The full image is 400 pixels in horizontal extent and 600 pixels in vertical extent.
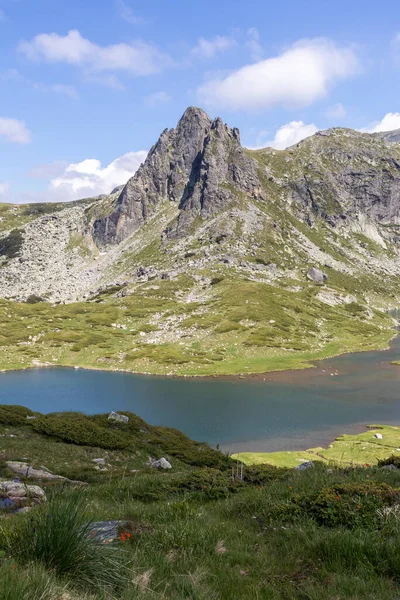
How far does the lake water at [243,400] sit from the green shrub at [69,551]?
51.8 m

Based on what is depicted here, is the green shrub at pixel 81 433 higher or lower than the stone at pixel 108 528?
lower

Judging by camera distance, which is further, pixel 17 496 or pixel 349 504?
pixel 17 496

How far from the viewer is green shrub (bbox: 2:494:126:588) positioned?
16.3ft

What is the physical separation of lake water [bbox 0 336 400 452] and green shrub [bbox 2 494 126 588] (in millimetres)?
51848

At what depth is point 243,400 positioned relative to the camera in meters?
76.9

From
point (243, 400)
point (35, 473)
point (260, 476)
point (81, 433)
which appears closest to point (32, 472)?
point (35, 473)

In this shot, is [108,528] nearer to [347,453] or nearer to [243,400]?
[347,453]

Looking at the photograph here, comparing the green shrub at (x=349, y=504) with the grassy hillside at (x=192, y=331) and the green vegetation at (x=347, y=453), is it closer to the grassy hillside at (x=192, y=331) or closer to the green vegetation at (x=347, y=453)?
the green vegetation at (x=347, y=453)

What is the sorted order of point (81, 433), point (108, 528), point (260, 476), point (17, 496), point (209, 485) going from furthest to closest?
1. point (81, 433)
2. point (260, 476)
3. point (209, 485)
4. point (17, 496)
5. point (108, 528)

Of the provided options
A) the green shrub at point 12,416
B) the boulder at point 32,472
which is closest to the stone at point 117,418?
the green shrub at point 12,416

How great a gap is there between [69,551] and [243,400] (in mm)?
74716

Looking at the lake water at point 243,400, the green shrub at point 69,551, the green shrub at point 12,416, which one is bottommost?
the lake water at point 243,400

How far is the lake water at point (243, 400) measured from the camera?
60.8 meters

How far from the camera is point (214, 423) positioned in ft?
210
